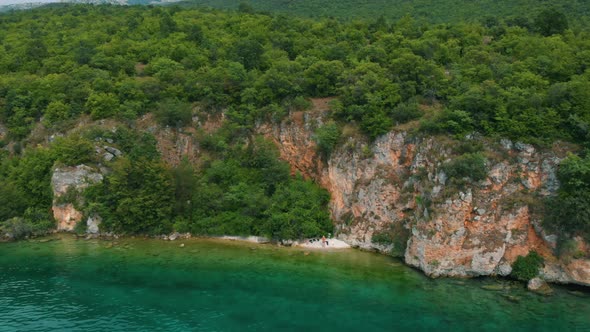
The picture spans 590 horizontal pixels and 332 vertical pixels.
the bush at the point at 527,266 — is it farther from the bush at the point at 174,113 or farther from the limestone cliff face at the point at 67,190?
the limestone cliff face at the point at 67,190

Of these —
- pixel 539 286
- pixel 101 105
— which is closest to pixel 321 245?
pixel 539 286

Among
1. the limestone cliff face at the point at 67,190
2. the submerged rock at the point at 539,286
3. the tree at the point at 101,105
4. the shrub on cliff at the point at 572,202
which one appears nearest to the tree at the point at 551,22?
the shrub on cliff at the point at 572,202

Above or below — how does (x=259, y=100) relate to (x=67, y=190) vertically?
above

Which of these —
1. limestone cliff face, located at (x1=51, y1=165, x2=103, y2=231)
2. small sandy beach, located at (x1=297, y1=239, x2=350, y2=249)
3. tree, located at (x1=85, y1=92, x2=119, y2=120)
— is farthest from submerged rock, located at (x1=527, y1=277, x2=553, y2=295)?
tree, located at (x1=85, y1=92, x2=119, y2=120)

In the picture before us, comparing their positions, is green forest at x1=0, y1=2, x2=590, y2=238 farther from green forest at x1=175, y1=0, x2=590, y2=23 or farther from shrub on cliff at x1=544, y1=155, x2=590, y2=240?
green forest at x1=175, y1=0, x2=590, y2=23

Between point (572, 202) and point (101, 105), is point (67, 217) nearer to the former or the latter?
point (101, 105)
